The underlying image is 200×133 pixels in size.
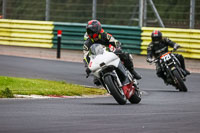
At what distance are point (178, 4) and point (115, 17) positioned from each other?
9.14 feet

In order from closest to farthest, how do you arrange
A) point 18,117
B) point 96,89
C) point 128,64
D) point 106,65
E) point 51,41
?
1. point 18,117
2. point 106,65
3. point 128,64
4. point 96,89
5. point 51,41

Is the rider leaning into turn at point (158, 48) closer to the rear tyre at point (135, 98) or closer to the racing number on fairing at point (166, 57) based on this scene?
the racing number on fairing at point (166, 57)

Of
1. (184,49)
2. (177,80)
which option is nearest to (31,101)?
(177,80)

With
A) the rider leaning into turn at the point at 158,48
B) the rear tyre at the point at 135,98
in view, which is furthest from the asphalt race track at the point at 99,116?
the rider leaning into turn at the point at 158,48

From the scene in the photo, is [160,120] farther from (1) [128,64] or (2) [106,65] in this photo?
(1) [128,64]

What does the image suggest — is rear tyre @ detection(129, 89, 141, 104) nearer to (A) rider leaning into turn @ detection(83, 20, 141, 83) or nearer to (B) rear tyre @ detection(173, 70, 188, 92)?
(A) rider leaning into turn @ detection(83, 20, 141, 83)

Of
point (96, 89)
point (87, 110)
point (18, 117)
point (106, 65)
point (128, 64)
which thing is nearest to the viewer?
point (18, 117)

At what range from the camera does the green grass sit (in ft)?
39.9

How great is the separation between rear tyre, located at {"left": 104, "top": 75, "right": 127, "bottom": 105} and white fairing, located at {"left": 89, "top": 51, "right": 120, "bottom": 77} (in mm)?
281

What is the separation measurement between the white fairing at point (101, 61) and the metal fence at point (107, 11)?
35.8ft

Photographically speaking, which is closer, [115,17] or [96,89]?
[96,89]

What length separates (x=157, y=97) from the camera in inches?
512

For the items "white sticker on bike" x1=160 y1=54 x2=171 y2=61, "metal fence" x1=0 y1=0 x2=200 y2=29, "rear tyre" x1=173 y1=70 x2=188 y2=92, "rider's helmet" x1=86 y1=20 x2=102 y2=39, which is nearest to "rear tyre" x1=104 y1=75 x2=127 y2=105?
"rider's helmet" x1=86 y1=20 x2=102 y2=39

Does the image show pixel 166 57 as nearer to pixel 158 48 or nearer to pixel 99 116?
pixel 158 48
